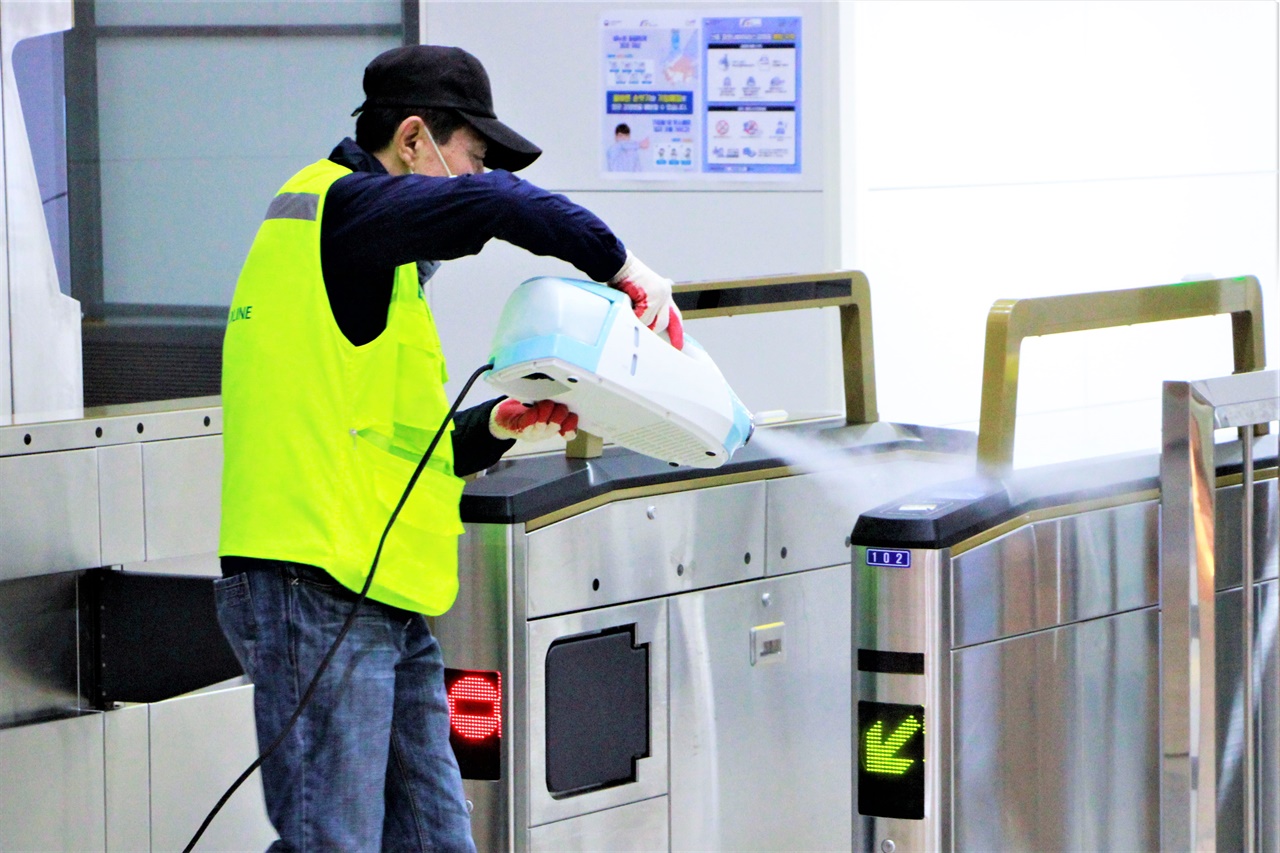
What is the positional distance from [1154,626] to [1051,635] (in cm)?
27

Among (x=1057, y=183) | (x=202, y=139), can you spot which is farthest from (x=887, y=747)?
(x=1057, y=183)

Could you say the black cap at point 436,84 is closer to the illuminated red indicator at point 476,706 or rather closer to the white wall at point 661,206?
the illuminated red indicator at point 476,706

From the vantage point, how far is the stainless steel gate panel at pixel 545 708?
2.73 meters

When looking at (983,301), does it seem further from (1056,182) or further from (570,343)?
(570,343)

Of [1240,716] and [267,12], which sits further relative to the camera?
[267,12]

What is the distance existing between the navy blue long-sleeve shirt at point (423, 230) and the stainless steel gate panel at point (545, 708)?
0.70 metres

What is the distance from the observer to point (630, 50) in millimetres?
4461

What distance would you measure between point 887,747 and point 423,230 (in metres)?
0.98

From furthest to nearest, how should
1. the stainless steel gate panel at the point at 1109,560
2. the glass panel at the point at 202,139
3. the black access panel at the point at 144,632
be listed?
1. the glass panel at the point at 202,139
2. the black access panel at the point at 144,632
3. the stainless steel gate panel at the point at 1109,560

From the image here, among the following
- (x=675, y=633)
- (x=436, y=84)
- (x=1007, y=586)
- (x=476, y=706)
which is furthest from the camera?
(x=675, y=633)

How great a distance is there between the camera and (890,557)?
7.83 feet

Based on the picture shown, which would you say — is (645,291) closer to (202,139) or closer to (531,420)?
(531,420)

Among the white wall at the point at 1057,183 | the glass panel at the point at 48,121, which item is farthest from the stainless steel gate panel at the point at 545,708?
the white wall at the point at 1057,183

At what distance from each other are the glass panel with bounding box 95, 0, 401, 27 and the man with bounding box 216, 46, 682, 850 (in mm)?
2229
